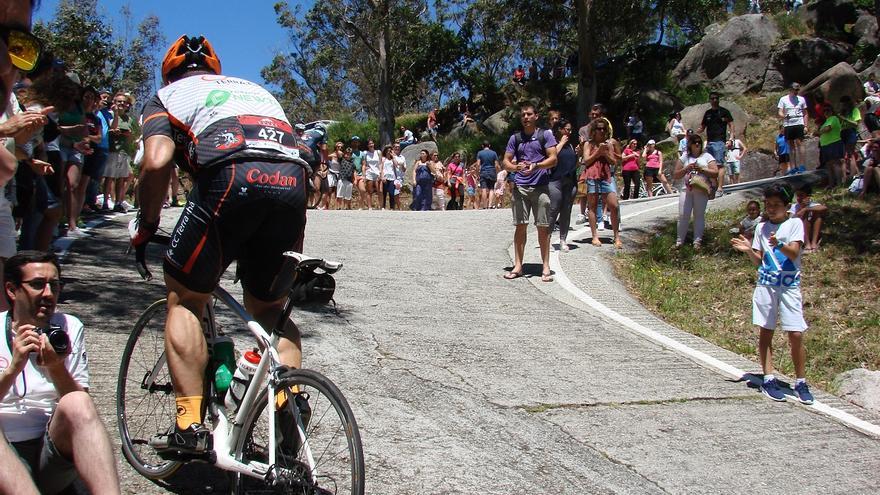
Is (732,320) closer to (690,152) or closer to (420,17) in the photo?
(690,152)

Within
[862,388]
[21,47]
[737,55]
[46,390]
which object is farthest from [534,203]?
[737,55]

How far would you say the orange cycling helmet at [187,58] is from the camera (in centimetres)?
Result: 404

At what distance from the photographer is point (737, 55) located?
33031 millimetres

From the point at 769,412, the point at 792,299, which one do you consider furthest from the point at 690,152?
the point at 769,412

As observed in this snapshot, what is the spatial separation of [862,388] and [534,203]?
4464mm

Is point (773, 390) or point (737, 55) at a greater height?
point (737, 55)

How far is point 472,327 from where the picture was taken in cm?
775

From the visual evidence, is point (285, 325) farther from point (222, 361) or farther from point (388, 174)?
point (388, 174)

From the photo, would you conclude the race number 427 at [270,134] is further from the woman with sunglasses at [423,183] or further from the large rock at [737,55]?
the large rock at [737,55]

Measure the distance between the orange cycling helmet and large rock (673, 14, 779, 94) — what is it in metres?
31.5

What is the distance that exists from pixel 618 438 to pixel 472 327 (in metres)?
2.59

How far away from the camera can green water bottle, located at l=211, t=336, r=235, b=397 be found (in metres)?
3.69

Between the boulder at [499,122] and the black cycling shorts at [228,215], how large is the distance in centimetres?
3238

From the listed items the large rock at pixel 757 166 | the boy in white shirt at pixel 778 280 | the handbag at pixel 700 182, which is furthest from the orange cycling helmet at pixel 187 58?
the large rock at pixel 757 166
